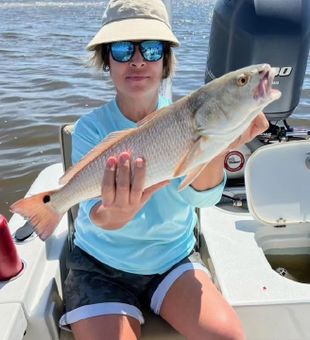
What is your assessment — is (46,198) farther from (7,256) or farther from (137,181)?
(7,256)

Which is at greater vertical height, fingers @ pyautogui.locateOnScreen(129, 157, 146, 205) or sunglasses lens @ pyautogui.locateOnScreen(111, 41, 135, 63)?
sunglasses lens @ pyautogui.locateOnScreen(111, 41, 135, 63)

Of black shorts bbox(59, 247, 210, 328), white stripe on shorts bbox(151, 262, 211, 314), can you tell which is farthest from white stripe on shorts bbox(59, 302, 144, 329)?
white stripe on shorts bbox(151, 262, 211, 314)

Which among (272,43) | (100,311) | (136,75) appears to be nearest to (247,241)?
(100,311)

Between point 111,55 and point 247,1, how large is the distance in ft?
4.79

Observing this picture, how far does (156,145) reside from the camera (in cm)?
159

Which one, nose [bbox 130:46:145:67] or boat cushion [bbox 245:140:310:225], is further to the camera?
boat cushion [bbox 245:140:310:225]

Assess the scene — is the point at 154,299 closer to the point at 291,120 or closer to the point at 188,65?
the point at 291,120

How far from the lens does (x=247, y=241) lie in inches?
100

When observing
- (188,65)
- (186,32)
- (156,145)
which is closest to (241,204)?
(156,145)

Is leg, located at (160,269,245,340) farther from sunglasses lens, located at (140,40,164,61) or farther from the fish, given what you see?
sunglasses lens, located at (140,40,164,61)

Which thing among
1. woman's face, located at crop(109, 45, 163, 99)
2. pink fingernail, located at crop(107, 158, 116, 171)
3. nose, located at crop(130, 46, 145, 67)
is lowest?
pink fingernail, located at crop(107, 158, 116, 171)

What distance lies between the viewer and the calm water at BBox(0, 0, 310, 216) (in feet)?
17.9

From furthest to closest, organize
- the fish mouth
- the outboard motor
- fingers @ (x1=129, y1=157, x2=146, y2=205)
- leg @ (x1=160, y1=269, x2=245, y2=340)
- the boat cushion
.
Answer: the outboard motor, the boat cushion, leg @ (x1=160, y1=269, x2=245, y2=340), fingers @ (x1=129, y1=157, x2=146, y2=205), the fish mouth

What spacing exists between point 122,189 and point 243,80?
54 centimetres
